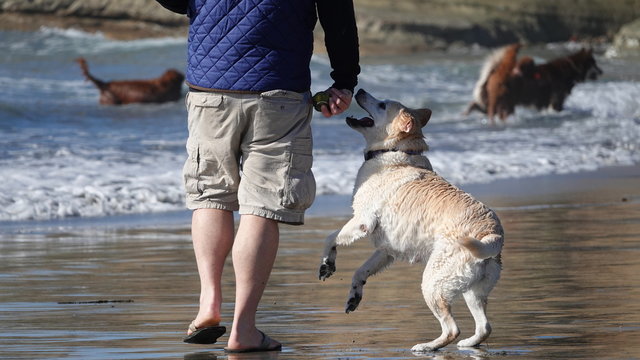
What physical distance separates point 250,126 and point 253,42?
1.10 feet

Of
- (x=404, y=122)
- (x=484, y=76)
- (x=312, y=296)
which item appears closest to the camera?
(x=404, y=122)

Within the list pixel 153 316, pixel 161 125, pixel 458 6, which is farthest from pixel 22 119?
pixel 458 6

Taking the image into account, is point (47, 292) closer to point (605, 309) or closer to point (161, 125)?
point (605, 309)

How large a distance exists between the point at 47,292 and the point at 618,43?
39.7 meters

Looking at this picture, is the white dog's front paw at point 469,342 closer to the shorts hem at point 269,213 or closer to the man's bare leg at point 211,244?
the shorts hem at point 269,213

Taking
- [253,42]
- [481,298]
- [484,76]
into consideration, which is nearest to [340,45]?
[253,42]

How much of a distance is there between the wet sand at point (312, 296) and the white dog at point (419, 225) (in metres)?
0.20

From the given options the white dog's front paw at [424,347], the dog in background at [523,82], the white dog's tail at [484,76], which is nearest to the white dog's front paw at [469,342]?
the white dog's front paw at [424,347]

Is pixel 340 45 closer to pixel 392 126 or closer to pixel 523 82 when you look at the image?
pixel 392 126

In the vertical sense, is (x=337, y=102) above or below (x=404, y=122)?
above

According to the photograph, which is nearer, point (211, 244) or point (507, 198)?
point (211, 244)

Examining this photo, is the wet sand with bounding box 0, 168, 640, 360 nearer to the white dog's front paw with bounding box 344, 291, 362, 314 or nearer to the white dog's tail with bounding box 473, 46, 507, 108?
the white dog's front paw with bounding box 344, 291, 362, 314

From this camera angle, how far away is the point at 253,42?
196 inches

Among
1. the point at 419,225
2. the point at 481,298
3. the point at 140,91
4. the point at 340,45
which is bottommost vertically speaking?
the point at 140,91
